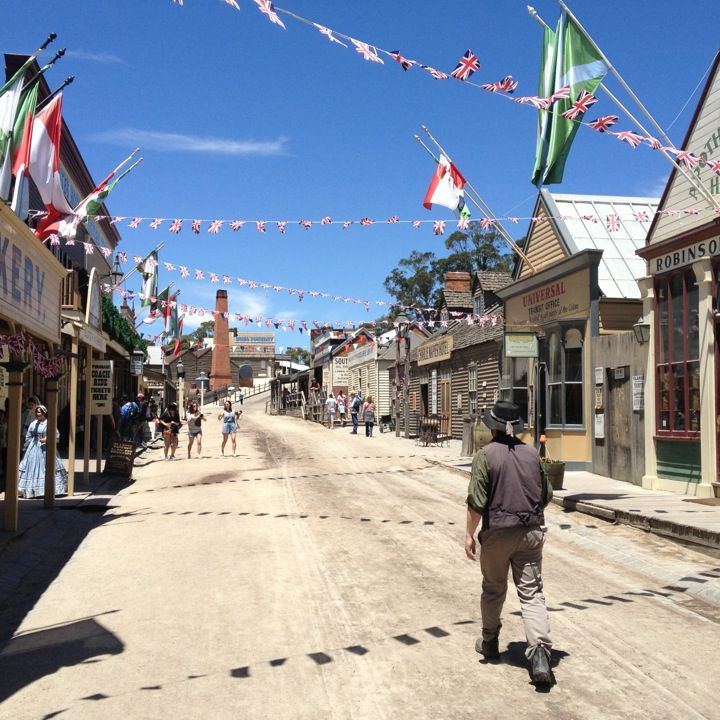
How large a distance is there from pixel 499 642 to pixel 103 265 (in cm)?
3197

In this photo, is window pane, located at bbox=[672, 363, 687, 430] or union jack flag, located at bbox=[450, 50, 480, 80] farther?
window pane, located at bbox=[672, 363, 687, 430]

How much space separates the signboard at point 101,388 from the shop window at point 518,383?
11.0 metres

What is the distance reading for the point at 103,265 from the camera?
34719mm

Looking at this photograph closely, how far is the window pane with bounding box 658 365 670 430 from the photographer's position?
49.2ft

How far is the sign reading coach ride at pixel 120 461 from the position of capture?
18.1 m

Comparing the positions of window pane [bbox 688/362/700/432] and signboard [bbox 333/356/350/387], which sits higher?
signboard [bbox 333/356/350/387]

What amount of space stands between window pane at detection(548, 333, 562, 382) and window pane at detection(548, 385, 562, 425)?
241mm

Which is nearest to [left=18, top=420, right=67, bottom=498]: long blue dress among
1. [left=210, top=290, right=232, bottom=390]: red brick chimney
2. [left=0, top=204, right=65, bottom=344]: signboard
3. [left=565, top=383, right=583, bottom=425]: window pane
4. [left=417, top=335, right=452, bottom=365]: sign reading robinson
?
[left=0, top=204, right=65, bottom=344]: signboard

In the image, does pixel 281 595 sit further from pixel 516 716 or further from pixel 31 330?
pixel 31 330

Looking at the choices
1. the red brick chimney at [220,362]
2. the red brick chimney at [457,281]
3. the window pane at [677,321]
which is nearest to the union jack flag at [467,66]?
the window pane at [677,321]

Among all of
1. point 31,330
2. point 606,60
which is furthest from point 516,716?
point 606,60

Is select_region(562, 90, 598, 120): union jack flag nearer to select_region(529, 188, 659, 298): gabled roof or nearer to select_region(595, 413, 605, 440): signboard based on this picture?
select_region(529, 188, 659, 298): gabled roof

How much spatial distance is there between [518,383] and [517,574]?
57.6 feet

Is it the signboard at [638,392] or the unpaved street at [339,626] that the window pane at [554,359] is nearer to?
the signboard at [638,392]
